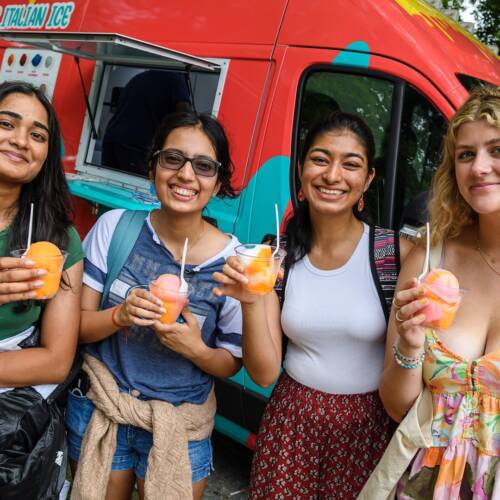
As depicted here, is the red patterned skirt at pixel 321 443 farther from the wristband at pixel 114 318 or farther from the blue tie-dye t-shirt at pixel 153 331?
the wristband at pixel 114 318

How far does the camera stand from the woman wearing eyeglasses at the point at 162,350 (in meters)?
2.00

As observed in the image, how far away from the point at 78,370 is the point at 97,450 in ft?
0.91

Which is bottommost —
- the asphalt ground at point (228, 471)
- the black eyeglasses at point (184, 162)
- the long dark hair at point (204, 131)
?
the asphalt ground at point (228, 471)

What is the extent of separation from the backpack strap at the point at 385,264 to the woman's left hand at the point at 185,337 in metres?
0.60

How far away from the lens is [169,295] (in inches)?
72.3

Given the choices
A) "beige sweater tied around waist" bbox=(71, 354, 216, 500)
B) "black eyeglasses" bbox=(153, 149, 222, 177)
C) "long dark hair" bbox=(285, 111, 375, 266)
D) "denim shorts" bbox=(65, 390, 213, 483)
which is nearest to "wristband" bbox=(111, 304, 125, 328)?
"beige sweater tied around waist" bbox=(71, 354, 216, 500)

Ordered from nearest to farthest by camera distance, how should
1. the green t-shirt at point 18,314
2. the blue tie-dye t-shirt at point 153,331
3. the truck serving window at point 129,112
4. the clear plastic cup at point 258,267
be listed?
1. the clear plastic cup at point 258,267
2. the green t-shirt at point 18,314
3. the blue tie-dye t-shirt at point 153,331
4. the truck serving window at point 129,112

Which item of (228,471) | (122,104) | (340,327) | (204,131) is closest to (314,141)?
(204,131)

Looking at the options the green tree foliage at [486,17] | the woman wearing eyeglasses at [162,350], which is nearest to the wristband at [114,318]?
the woman wearing eyeglasses at [162,350]

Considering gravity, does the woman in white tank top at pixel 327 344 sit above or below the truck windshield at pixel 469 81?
below

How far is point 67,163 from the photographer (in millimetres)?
4457

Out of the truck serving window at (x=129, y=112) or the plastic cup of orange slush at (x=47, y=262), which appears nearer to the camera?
the plastic cup of orange slush at (x=47, y=262)

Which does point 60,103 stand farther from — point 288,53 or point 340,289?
point 340,289

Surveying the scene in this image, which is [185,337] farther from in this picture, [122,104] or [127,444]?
[122,104]
